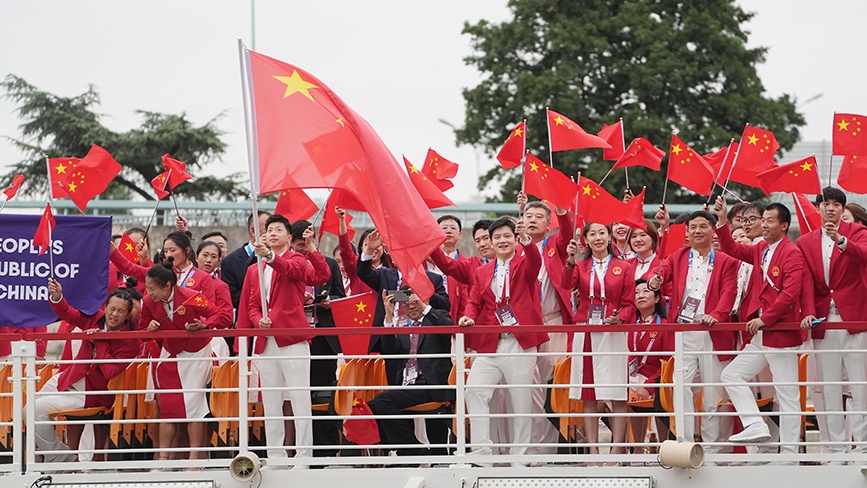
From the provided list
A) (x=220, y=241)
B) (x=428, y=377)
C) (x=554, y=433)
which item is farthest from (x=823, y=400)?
(x=220, y=241)

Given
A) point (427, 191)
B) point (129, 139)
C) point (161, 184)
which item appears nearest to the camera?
point (427, 191)

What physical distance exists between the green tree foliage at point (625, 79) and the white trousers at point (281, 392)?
727 inches

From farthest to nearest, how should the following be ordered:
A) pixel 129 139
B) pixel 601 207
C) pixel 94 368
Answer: pixel 129 139, pixel 601 207, pixel 94 368

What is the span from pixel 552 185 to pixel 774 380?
2507 millimetres

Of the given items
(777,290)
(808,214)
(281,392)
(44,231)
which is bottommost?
(281,392)

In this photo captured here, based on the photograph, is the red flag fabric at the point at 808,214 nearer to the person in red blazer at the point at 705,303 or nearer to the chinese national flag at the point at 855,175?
the chinese national flag at the point at 855,175

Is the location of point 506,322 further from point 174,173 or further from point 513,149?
point 174,173

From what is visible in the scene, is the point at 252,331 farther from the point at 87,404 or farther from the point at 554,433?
the point at 554,433

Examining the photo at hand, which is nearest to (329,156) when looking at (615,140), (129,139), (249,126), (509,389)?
(249,126)

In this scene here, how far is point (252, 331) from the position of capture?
9.19 m

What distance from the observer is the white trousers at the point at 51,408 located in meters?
9.95

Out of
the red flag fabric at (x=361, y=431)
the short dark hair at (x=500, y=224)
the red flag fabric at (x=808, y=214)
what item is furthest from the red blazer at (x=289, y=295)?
the red flag fabric at (x=808, y=214)

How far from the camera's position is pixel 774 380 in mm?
9281

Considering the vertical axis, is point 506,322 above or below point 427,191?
below
